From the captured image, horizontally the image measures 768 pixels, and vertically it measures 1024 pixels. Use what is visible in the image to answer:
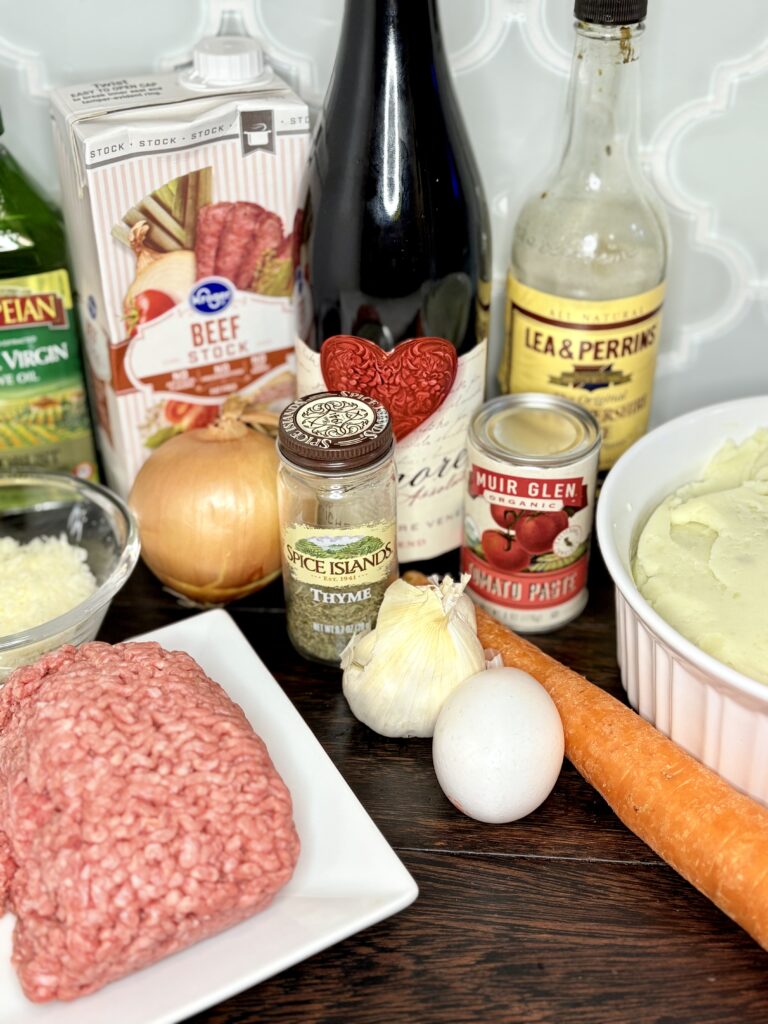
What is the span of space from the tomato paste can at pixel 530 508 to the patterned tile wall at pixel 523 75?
0.24m

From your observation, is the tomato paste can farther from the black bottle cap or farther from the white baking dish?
the black bottle cap

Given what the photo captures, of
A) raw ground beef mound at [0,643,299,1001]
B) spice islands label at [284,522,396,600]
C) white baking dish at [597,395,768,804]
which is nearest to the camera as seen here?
raw ground beef mound at [0,643,299,1001]

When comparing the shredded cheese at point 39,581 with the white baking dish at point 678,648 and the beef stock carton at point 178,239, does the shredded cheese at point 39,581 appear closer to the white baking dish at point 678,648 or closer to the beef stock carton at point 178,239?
the beef stock carton at point 178,239

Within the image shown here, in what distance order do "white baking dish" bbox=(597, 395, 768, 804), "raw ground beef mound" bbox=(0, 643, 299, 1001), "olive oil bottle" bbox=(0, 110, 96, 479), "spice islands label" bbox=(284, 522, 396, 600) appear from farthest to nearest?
"olive oil bottle" bbox=(0, 110, 96, 479)
"spice islands label" bbox=(284, 522, 396, 600)
"white baking dish" bbox=(597, 395, 768, 804)
"raw ground beef mound" bbox=(0, 643, 299, 1001)

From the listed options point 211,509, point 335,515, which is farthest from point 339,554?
point 211,509

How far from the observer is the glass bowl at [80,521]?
97 cm

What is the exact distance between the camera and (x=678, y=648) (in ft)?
2.63

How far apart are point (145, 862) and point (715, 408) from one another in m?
0.65

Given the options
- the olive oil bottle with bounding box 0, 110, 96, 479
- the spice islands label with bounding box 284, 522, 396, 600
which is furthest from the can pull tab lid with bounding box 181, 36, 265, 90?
the spice islands label with bounding box 284, 522, 396, 600

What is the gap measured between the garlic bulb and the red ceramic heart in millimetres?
177

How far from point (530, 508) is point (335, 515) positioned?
0.17 m

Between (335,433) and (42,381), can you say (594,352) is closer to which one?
(335,433)

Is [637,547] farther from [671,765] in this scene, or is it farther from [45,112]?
[45,112]

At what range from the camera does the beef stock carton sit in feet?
3.14
